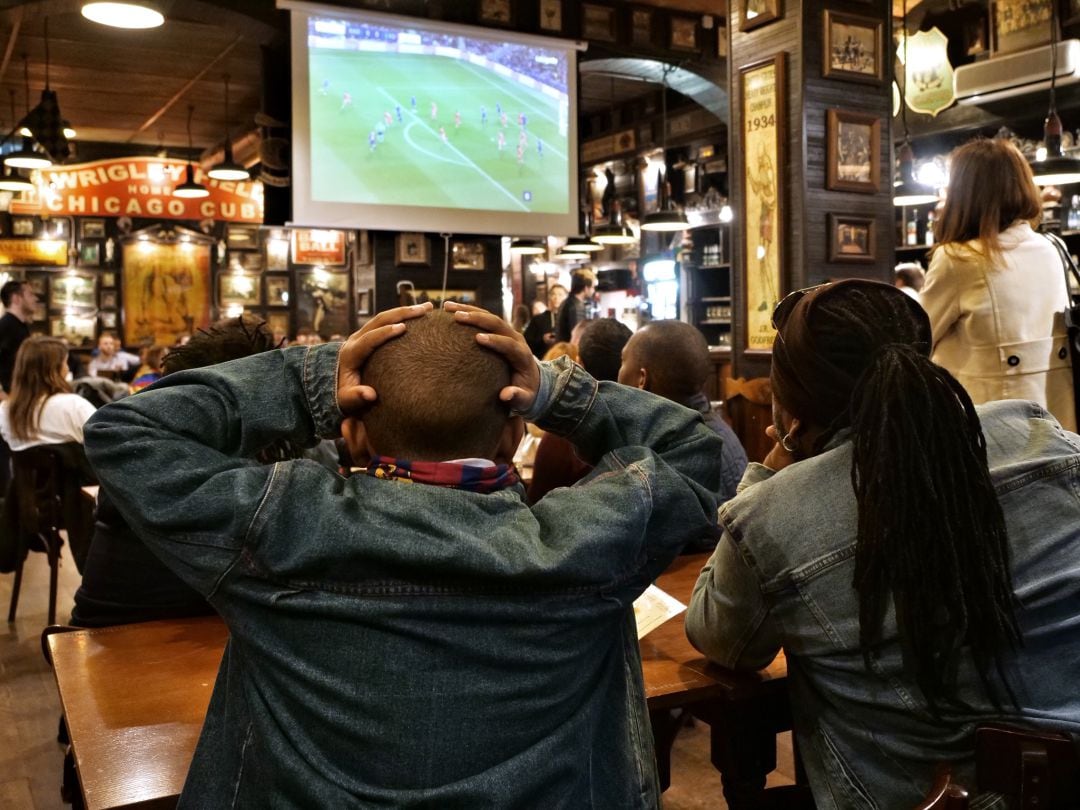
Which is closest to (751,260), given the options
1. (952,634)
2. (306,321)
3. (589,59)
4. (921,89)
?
(921,89)

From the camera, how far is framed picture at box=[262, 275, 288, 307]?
1416cm

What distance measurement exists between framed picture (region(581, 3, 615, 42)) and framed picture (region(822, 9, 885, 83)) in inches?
107

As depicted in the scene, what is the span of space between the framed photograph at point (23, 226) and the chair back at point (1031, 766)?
13935 mm

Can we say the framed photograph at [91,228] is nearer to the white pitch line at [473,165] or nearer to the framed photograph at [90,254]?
the framed photograph at [90,254]

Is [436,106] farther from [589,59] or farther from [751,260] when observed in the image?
[751,260]

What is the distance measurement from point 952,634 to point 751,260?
4268mm

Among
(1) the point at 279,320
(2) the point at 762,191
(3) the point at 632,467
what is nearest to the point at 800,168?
(2) the point at 762,191

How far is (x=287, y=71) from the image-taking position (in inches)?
269

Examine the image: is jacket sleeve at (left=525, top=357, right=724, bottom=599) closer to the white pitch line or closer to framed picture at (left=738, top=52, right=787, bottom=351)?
framed picture at (left=738, top=52, right=787, bottom=351)

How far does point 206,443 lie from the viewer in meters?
1.08

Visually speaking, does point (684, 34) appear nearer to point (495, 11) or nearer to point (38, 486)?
point (495, 11)

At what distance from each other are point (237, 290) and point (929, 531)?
45.4ft

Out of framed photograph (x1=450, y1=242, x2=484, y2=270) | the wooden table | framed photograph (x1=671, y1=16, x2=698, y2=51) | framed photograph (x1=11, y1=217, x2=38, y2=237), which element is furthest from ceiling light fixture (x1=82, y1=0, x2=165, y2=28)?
framed photograph (x1=11, y1=217, x2=38, y2=237)

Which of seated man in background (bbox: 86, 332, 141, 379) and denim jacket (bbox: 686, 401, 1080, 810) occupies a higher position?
seated man in background (bbox: 86, 332, 141, 379)
